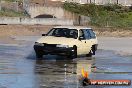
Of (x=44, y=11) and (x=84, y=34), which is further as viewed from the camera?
(x=44, y=11)

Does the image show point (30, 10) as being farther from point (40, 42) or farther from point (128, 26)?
point (40, 42)

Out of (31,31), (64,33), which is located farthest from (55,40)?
(31,31)

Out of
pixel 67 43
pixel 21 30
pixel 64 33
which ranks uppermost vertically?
pixel 64 33

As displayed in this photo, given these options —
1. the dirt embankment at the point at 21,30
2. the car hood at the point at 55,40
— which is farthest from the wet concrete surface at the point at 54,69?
the dirt embankment at the point at 21,30

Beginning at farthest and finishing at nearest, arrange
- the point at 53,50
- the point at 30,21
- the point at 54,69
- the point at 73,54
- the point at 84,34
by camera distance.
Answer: the point at 30,21 → the point at 84,34 → the point at 73,54 → the point at 53,50 → the point at 54,69

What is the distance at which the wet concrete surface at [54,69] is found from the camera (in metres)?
16.1

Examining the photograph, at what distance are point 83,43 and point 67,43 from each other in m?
1.57

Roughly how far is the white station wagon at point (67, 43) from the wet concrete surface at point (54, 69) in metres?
0.36

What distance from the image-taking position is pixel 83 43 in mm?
26031

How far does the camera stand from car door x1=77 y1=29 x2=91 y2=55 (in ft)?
84.3

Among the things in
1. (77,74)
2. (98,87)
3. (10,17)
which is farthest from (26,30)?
(98,87)

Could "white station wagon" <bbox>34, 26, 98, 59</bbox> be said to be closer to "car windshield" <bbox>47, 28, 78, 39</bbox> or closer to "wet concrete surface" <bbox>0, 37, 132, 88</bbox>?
"car windshield" <bbox>47, 28, 78, 39</bbox>

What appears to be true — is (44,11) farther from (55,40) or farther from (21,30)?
(55,40)

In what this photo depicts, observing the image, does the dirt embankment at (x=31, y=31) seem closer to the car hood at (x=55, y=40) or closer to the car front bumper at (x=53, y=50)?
the car hood at (x=55, y=40)
